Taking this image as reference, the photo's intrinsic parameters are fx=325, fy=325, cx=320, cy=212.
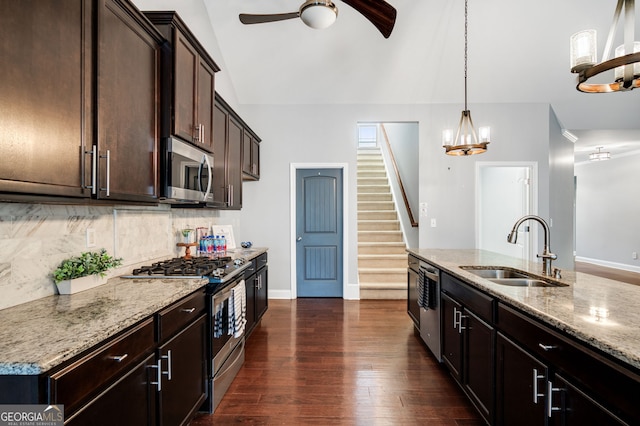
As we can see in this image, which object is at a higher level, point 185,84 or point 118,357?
point 185,84

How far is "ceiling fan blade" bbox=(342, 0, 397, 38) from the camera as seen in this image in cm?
260

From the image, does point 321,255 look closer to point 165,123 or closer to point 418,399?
point 418,399

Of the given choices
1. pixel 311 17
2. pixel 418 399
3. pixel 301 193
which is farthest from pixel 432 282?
pixel 301 193

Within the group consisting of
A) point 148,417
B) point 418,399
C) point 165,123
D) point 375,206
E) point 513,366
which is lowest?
point 418,399

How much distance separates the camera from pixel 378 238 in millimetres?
6133

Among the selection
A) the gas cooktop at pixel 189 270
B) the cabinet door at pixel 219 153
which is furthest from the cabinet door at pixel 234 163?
the gas cooktop at pixel 189 270

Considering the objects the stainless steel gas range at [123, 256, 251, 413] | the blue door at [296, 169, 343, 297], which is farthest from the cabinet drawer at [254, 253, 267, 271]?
the blue door at [296, 169, 343, 297]

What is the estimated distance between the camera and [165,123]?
80.8 inches

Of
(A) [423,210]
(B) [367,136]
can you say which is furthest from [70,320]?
(B) [367,136]

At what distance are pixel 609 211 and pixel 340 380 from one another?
882 centimetres

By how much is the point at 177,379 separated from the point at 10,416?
0.83 metres

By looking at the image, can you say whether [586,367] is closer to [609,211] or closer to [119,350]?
[119,350]

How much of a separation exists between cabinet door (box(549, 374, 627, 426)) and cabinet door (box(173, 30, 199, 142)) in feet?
7.82

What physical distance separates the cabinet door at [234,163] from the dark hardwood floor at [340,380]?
1568 mm
